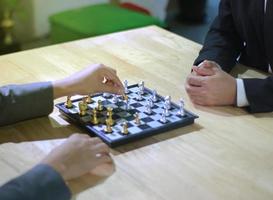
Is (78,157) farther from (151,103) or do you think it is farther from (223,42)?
(223,42)

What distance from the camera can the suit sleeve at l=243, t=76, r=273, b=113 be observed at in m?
1.44

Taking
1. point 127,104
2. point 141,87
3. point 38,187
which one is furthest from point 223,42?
point 38,187

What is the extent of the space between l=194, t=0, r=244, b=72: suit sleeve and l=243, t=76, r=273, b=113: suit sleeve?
227mm

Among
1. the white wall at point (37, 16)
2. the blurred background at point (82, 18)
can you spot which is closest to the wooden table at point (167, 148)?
the blurred background at point (82, 18)

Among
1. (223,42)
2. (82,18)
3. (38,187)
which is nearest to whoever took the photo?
(38,187)

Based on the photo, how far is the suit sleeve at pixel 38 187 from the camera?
3.10ft

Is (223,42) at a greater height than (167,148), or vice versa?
(223,42)

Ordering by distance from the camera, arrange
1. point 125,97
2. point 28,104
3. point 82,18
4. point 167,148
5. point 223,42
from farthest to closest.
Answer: point 82,18, point 223,42, point 125,97, point 28,104, point 167,148

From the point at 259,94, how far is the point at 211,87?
0.48 ft

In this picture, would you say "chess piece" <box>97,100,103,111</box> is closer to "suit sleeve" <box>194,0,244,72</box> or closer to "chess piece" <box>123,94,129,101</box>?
"chess piece" <box>123,94,129,101</box>

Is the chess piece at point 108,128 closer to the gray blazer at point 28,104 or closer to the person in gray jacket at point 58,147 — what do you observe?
the person in gray jacket at point 58,147

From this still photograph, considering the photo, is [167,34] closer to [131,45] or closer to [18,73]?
[131,45]

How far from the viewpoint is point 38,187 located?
971mm

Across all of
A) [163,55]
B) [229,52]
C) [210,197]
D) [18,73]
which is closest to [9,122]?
[18,73]
